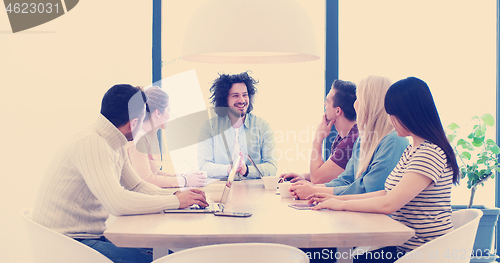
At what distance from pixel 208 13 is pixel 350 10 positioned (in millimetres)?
2337

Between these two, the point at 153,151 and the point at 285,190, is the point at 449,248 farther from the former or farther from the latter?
the point at 153,151

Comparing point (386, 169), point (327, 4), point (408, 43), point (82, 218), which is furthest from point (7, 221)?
point (408, 43)

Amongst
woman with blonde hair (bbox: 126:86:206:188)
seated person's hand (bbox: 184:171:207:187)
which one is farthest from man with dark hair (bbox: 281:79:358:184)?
woman with blonde hair (bbox: 126:86:206:188)

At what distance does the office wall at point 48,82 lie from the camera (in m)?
3.24

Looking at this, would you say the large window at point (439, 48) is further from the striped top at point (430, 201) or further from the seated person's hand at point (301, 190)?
the striped top at point (430, 201)

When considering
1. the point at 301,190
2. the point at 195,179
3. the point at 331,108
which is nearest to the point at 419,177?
the point at 301,190

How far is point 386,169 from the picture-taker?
73.0 inches

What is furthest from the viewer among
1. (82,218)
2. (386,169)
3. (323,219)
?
(386,169)

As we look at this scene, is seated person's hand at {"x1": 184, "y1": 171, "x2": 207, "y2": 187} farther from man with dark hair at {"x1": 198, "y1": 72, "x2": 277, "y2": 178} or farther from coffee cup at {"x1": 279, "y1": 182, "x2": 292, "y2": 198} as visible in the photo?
coffee cup at {"x1": 279, "y1": 182, "x2": 292, "y2": 198}

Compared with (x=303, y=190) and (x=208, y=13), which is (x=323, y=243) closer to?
(x=303, y=190)

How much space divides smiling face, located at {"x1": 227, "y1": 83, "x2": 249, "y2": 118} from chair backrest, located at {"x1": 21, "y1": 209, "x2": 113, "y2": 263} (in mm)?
→ 2073

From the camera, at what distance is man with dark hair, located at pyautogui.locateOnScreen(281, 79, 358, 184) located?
97.1 inches

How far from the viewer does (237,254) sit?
106 centimetres

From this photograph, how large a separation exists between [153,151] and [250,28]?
5.61 feet
